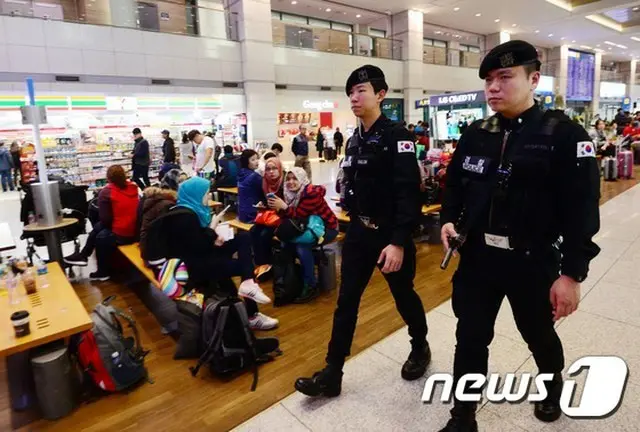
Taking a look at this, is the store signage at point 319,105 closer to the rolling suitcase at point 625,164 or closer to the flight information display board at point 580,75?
the rolling suitcase at point 625,164

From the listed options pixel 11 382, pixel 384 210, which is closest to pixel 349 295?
pixel 384 210

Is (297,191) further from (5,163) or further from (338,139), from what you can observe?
(338,139)

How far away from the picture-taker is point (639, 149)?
1195cm

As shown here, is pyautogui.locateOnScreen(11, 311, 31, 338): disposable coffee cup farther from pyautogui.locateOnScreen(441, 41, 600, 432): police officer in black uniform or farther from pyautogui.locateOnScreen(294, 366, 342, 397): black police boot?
pyautogui.locateOnScreen(441, 41, 600, 432): police officer in black uniform

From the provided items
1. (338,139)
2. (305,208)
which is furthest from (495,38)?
(305,208)

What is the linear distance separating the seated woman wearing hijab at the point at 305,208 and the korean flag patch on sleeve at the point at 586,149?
2.48 metres

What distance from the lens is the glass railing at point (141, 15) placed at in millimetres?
9871

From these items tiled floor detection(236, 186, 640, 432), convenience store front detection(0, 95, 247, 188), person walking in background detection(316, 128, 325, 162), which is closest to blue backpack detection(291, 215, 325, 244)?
tiled floor detection(236, 186, 640, 432)

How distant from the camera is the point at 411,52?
17000mm

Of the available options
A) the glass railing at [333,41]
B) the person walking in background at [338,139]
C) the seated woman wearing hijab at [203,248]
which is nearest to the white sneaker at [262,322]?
the seated woman wearing hijab at [203,248]

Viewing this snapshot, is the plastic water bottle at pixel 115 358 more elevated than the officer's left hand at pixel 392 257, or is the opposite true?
the officer's left hand at pixel 392 257

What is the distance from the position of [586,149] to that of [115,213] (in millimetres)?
4148

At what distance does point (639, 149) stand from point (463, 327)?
44.7 feet
